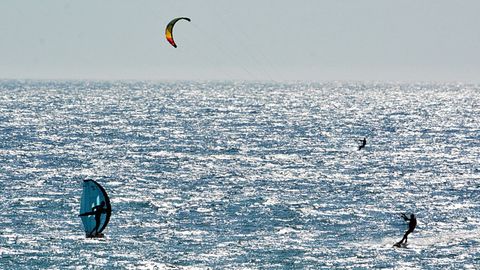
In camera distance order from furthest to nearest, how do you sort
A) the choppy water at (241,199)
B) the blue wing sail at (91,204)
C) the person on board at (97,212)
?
the blue wing sail at (91,204) → the person on board at (97,212) → the choppy water at (241,199)

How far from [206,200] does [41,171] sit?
856 inches

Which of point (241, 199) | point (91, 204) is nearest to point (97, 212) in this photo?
point (91, 204)

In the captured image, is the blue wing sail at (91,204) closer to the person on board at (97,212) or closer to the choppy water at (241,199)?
the person on board at (97,212)

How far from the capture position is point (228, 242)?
172ft

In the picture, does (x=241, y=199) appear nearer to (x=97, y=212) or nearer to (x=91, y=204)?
(x=91, y=204)

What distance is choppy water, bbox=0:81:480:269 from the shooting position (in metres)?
49.3

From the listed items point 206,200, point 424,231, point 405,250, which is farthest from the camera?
point 206,200

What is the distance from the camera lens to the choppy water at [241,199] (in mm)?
49281

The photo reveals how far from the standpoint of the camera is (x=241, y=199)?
68938 mm

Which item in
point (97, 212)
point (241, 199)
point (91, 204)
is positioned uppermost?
point (91, 204)

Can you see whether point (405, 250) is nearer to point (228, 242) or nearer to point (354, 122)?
point (228, 242)

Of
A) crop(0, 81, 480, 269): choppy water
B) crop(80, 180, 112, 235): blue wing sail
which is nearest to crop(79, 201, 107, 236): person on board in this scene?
crop(80, 180, 112, 235): blue wing sail

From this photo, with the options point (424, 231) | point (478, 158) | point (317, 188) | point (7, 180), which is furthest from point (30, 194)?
point (478, 158)

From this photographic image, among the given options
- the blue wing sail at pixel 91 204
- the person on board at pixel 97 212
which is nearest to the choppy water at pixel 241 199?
the blue wing sail at pixel 91 204
